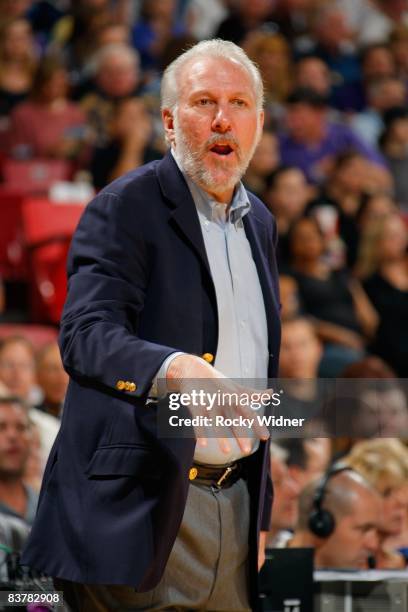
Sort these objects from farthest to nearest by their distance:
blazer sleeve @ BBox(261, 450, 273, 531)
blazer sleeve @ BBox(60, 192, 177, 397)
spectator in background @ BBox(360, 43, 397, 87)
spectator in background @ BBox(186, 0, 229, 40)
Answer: spectator in background @ BBox(186, 0, 229, 40) < spectator in background @ BBox(360, 43, 397, 87) < blazer sleeve @ BBox(261, 450, 273, 531) < blazer sleeve @ BBox(60, 192, 177, 397)

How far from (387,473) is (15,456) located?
1.24 meters

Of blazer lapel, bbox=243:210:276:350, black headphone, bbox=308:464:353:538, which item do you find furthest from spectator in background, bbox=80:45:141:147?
blazer lapel, bbox=243:210:276:350

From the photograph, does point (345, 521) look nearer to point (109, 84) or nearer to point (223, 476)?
point (223, 476)

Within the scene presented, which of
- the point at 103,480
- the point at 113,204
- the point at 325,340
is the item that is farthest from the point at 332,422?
the point at 325,340

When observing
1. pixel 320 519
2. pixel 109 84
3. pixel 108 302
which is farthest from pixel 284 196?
pixel 108 302

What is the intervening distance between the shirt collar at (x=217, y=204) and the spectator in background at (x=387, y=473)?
1.74m

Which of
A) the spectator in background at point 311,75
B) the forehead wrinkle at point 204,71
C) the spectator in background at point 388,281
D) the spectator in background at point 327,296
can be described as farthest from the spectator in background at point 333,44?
the forehead wrinkle at point 204,71

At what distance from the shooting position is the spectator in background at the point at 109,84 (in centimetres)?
691

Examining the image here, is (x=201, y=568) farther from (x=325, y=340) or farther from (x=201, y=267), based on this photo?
(x=325, y=340)

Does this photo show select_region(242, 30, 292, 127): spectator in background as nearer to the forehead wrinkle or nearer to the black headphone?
the black headphone

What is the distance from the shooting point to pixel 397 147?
26.0 feet

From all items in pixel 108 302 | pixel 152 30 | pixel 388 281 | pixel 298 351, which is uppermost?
pixel 152 30

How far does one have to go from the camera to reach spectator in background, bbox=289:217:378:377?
20.2 ft

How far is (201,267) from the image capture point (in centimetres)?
205
